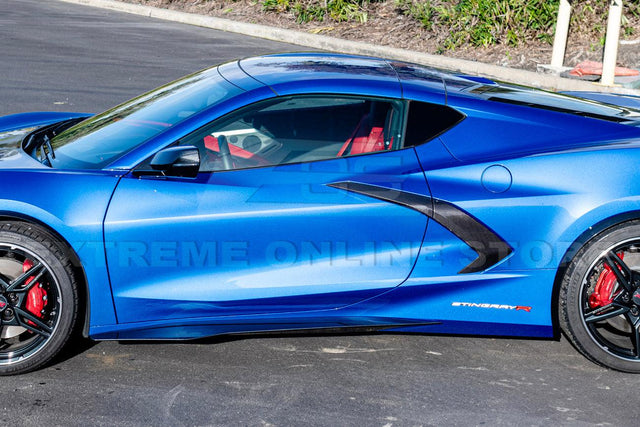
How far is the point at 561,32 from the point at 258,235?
9.14 metres

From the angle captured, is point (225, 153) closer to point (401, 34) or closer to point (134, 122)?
point (134, 122)

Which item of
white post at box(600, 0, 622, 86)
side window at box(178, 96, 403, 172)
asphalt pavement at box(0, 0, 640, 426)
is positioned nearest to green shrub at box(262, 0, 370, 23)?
white post at box(600, 0, 622, 86)

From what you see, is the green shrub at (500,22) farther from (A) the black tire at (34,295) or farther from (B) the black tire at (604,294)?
(A) the black tire at (34,295)

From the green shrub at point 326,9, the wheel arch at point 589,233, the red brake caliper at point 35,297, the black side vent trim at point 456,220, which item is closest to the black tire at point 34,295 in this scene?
the red brake caliper at point 35,297

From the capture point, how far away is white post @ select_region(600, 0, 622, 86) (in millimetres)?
10805

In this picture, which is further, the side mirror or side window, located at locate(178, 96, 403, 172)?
side window, located at locate(178, 96, 403, 172)

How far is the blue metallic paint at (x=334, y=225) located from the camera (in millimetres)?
3930

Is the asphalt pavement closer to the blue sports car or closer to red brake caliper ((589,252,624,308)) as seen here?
the blue sports car

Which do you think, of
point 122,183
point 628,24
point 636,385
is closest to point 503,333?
point 636,385

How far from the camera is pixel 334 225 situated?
3973 mm

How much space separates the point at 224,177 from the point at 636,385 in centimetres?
218

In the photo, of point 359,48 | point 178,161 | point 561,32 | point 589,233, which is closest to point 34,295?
point 178,161

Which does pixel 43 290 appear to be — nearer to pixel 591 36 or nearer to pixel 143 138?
pixel 143 138

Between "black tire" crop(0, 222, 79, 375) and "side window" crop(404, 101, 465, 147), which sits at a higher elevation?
"side window" crop(404, 101, 465, 147)
